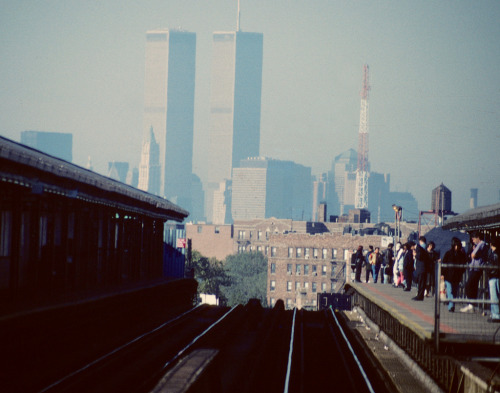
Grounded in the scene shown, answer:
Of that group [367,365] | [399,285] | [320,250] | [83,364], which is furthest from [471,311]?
[320,250]

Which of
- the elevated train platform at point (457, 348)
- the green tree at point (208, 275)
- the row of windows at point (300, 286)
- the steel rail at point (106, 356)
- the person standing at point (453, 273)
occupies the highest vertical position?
the person standing at point (453, 273)

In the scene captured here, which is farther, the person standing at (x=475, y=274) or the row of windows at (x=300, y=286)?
the row of windows at (x=300, y=286)

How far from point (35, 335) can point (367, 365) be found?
8.28 metres

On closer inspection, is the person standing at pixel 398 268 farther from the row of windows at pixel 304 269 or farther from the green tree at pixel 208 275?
the row of windows at pixel 304 269

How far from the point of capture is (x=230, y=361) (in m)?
23.3

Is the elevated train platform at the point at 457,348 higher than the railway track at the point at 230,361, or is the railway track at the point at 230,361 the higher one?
the elevated train platform at the point at 457,348

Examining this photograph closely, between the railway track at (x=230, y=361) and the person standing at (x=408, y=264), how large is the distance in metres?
2.80

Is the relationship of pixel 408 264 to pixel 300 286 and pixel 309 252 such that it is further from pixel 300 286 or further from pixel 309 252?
pixel 300 286

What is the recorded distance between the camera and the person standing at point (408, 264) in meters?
30.2

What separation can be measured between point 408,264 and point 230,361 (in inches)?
388

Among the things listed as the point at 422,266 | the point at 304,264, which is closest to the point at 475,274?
the point at 422,266

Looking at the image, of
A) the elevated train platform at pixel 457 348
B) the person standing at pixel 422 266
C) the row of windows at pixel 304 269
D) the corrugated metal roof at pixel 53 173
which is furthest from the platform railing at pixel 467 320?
the row of windows at pixel 304 269

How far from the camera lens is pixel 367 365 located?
2303 centimetres

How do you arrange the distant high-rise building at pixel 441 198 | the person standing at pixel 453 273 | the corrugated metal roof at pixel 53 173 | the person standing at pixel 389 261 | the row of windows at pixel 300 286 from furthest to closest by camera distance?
the row of windows at pixel 300 286, the distant high-rise building at pixel 441 198, the person standing at pixel 389 261, the person standing at pixel 453 273, the corrugated metal roof at pixel 53 173
